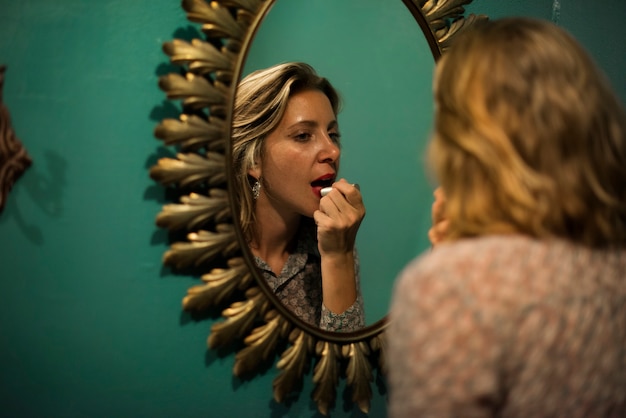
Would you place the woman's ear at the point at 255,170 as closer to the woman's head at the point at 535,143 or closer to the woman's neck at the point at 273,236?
the woman's neck at the point at 273,236

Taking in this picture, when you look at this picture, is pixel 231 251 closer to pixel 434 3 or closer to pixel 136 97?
pixel 136 97

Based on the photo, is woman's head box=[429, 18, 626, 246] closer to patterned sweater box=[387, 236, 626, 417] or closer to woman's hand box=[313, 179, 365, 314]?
patterned sweater box=[387, 236, 626, 417]

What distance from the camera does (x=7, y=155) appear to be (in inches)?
29.0

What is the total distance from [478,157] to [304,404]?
1.65 ft

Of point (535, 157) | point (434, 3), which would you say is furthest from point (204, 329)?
point (434, 3)

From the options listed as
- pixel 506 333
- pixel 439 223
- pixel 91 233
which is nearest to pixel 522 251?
pixel 506 333

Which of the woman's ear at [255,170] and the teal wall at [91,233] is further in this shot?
the woman's ear at [255,170]

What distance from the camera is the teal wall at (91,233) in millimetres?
758

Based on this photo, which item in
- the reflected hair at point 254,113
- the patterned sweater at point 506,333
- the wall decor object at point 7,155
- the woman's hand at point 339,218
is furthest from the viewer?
the woman's hand at point 339,218

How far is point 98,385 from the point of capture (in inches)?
31.3

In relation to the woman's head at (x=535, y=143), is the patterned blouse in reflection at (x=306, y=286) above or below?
below

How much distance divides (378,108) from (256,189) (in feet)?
0.88

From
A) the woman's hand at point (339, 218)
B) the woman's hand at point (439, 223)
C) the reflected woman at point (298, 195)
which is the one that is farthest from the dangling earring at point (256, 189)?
the woman's hand at point (439, 223)

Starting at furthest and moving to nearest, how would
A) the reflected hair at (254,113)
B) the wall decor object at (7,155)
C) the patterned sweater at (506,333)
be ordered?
1. the reflected hair at (254,113)
2. the wall decor object at (7,155)
3. the patterned sweater at (506,333)
